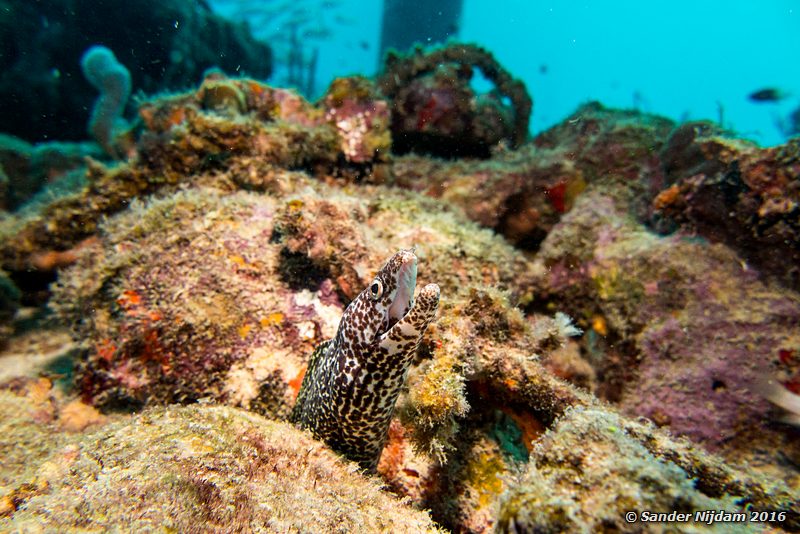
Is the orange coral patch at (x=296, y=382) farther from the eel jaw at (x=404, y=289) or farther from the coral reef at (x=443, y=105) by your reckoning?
the coral reef at (x=443, y=105)

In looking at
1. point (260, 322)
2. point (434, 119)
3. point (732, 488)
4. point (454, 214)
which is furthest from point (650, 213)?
point (260, 322)

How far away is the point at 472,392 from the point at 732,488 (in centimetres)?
169

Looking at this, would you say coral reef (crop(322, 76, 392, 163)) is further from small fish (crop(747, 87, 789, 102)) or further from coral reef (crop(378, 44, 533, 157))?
small fish (crop(747, 87, 789, 102))

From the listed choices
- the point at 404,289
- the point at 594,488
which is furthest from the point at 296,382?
the point at 594,488

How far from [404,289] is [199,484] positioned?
1.49 meters

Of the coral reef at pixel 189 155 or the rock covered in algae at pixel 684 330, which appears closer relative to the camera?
the rock covered in algae at pixel 684 330

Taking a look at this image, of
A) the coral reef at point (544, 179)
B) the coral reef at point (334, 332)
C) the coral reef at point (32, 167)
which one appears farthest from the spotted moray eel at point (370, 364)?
the coral reef at point (32, 167)

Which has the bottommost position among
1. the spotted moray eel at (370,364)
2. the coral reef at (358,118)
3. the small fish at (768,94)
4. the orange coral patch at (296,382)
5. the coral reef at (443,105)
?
the orange coral patch at (296,382)

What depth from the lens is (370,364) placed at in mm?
2506

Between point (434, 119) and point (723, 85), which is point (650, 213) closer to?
point (434, 119)

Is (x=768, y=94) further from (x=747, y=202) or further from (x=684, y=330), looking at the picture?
(x=684, y=330)

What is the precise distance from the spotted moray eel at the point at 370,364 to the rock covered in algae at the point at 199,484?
0.25 meters

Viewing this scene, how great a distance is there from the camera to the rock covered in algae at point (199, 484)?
160 centimetres

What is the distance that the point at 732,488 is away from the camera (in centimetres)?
204
